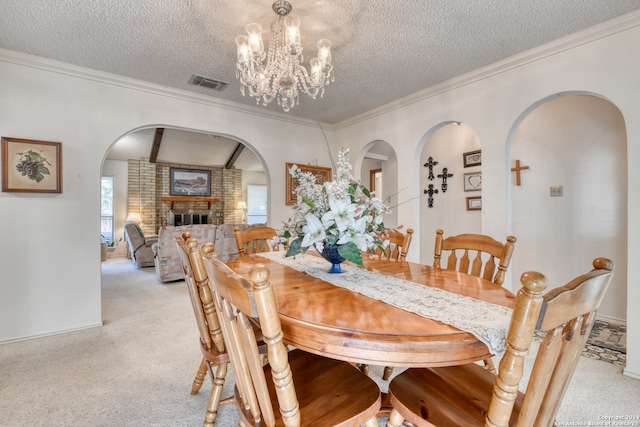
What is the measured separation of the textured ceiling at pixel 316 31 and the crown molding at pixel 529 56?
0.21 ft

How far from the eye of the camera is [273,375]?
0.75m

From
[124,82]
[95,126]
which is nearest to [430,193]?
[124,82]

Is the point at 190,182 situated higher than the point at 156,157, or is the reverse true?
the point at 156,157

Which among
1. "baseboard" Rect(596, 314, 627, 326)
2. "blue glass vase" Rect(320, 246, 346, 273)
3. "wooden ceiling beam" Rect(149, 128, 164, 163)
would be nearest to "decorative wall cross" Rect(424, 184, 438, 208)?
"baseboard" Rect(596, 314, 627, 326)

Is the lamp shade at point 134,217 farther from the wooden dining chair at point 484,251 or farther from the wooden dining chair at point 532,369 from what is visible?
the wooden dining chair at point 532,369

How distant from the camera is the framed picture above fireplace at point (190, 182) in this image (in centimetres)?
848

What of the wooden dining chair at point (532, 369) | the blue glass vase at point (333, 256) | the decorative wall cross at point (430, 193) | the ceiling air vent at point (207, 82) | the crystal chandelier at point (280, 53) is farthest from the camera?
the decorative wall cross at point (430, 193)

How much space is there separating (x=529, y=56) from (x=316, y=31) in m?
1.75

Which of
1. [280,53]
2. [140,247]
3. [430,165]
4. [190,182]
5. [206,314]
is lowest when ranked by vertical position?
[140,247]

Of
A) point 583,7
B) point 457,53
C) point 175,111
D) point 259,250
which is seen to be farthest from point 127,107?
point 583,7

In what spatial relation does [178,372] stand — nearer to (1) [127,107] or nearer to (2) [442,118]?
(1) [127,107]

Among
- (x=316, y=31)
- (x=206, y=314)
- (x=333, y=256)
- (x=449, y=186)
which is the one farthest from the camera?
(x=449, y=186)

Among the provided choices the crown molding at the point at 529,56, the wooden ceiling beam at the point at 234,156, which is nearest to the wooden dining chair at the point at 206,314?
the crown molding at the point at 529,56

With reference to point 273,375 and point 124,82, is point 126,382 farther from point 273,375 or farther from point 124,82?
point 124,82
